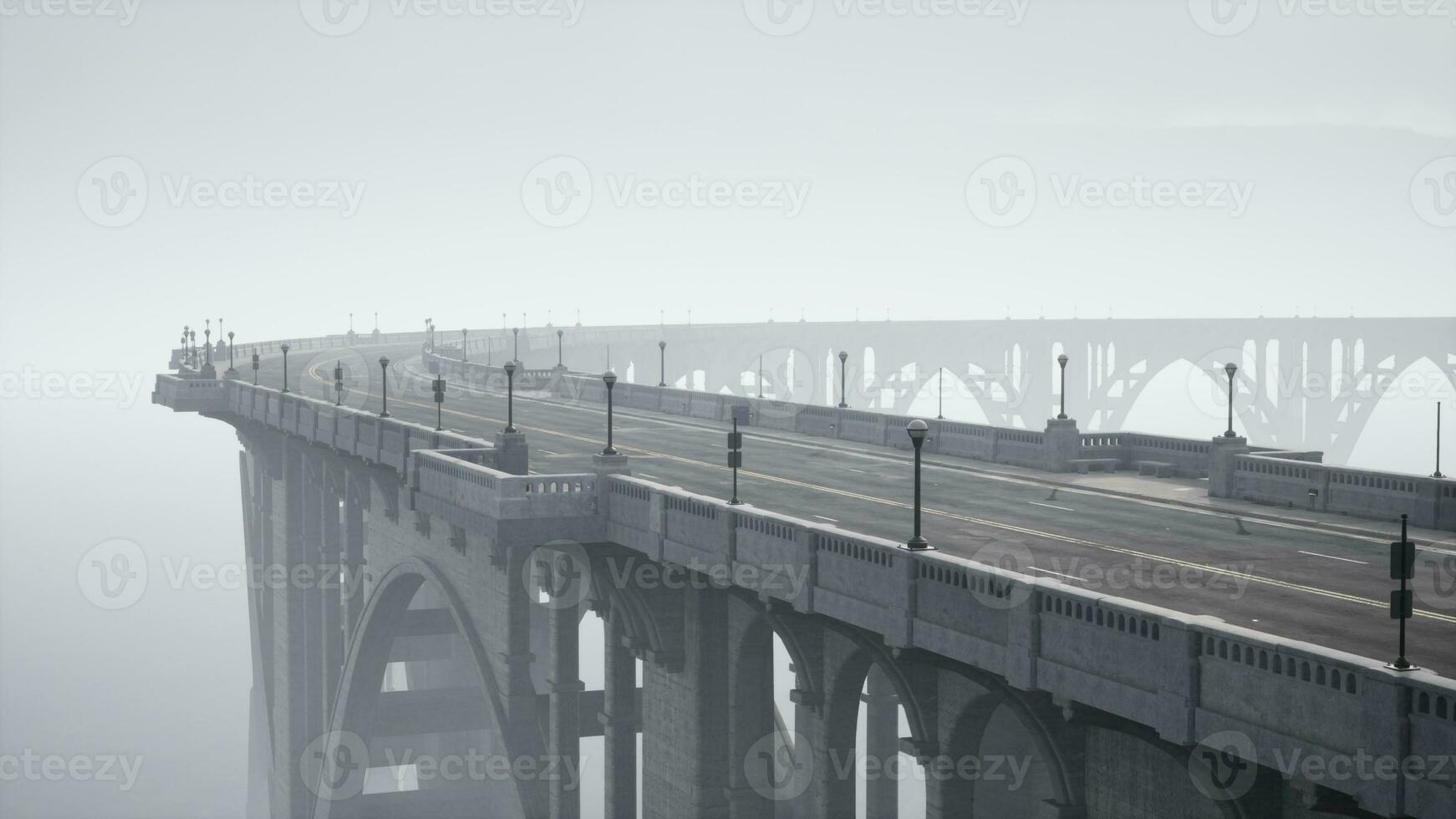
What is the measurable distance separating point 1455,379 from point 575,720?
7021 inches

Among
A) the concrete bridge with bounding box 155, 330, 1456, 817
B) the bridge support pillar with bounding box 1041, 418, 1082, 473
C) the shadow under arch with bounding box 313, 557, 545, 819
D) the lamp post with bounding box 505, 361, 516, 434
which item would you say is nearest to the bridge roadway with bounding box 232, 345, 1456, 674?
the concrete bridge with bounding box 155, 330, 1456, 817

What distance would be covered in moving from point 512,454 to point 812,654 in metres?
11.8

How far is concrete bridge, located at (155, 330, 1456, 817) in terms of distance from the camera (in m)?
17.0

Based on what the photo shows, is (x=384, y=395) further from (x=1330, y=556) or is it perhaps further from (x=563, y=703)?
(x=1330, y=556)

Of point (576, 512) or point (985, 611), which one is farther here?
point (576, 512)

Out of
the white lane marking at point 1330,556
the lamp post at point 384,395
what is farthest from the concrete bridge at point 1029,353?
the white lane marking at point 1330,556

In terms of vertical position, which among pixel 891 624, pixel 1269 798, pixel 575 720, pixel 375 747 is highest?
pixel 891 624

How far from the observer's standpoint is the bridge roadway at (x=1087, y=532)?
2134cm

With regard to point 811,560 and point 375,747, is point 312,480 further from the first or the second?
point 811,560

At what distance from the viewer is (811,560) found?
24.6m

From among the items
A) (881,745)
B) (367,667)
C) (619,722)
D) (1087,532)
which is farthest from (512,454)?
(367,667)

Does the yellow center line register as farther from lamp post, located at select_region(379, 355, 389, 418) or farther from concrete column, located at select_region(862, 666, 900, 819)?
lamp post, located at select_region(379, 355, 389, 418)

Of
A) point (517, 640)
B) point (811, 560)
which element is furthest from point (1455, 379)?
point (811, 560)

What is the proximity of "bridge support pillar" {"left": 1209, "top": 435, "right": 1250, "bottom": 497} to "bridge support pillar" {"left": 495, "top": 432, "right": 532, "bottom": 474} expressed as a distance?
16286 millimetres
